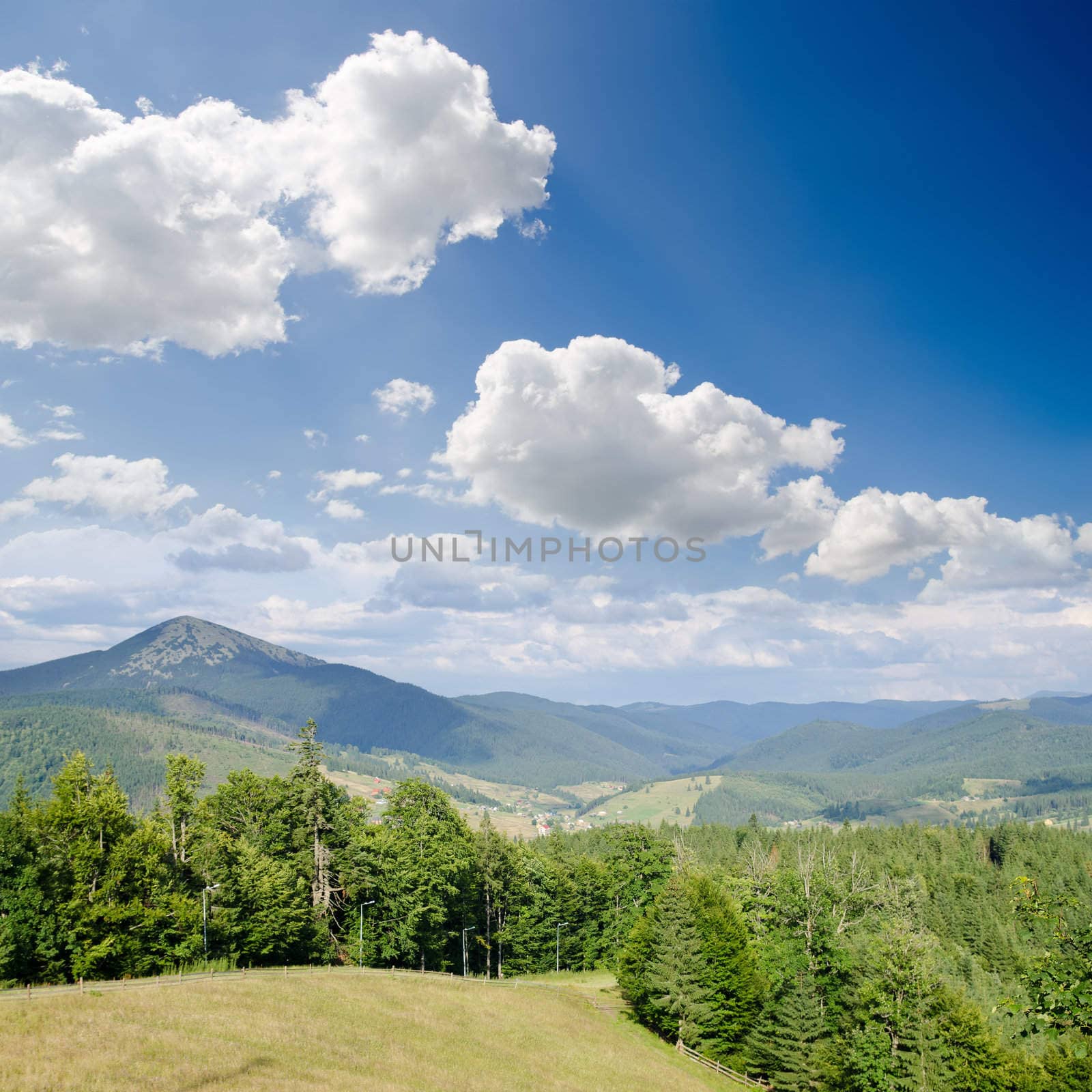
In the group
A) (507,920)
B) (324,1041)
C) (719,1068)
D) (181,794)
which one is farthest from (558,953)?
(324,1041)

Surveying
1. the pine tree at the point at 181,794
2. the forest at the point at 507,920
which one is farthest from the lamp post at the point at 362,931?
the pine tree at the point at 181,794

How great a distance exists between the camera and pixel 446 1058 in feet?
136

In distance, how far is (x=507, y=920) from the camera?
87.6m

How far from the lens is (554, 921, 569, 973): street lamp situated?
90344 millimetres

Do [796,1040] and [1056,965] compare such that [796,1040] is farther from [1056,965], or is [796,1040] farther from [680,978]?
[1056,965]

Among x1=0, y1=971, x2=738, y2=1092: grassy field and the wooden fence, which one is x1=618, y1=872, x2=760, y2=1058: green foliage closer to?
the wooden fence

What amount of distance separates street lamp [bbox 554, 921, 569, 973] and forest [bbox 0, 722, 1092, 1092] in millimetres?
Answer: 691

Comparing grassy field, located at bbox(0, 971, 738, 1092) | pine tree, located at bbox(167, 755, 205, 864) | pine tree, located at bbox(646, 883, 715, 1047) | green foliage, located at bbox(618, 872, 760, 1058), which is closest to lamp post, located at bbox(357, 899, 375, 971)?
grassy field, located at bbox(0, 971, 738, 1092)

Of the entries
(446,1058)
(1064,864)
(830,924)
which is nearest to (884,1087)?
(830,924)

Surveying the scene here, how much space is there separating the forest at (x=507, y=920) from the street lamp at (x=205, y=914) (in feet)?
0.82

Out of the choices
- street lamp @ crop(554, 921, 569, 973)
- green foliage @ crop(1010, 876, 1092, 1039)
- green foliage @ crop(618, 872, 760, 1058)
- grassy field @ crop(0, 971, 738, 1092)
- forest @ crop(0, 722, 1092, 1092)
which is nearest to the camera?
green foliage @ crop(1010, 876, 1092, 1039)

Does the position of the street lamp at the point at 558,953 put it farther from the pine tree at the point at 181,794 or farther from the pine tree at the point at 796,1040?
the pine tree at the point at 181,794

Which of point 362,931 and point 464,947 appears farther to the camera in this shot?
point 464,947

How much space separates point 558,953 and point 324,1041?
197 feet
